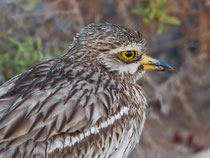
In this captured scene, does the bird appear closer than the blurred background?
Yes

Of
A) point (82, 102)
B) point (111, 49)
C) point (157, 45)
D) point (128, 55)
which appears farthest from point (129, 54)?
point (157, 45)

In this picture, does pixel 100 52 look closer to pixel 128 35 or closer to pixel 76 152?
pixel 128 35

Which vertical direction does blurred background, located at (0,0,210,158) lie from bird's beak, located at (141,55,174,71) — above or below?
below

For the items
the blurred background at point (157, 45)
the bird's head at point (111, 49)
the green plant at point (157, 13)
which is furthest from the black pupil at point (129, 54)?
the green plant at point (157, 13)

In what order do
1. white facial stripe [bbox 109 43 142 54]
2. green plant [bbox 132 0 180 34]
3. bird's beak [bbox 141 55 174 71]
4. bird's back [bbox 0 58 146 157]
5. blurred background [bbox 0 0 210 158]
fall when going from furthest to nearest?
green plant [bbox 132 0 180 34] < blurred background [bbox 0 0 210 158] < bird's beak [bbox 141 55 174 71] < white facial stripe [bbox 109 43 142 54] < bird's back [bbox 0 58 146 157]

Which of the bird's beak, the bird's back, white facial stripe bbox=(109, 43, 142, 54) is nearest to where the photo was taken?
the bird's back

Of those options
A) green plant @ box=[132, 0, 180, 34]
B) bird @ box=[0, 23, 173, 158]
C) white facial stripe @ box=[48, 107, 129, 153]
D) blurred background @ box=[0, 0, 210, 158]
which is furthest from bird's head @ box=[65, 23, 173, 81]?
green plant @ box=[132, 0, 180, 34]

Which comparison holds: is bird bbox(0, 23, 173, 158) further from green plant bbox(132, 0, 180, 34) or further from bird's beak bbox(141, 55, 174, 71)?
green plant bbox(132, 0, 180, 34)

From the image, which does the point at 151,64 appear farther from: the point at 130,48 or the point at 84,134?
the point at 84,134
